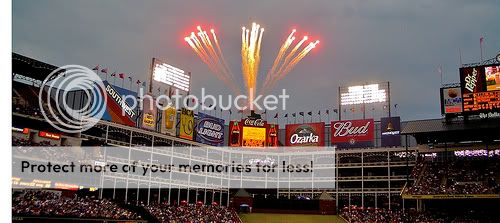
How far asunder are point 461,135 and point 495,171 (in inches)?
224

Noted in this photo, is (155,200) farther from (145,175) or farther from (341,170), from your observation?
(341,170)

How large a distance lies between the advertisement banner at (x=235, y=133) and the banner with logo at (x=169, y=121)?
8.73 m

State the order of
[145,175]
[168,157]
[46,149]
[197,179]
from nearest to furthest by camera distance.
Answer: [46,149], [145,175], [168,157], [197,179]

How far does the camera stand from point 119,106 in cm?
5850

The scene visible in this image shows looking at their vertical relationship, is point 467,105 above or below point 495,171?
above

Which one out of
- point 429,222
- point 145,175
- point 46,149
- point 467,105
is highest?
point 467,105

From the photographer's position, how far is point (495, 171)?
185 ft

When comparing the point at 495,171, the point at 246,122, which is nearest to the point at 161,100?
the point at 246,122

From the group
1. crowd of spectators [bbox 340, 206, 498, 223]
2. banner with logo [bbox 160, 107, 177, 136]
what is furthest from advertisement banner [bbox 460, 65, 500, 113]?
banner with logo [bbox 160, 107, 177, 136]

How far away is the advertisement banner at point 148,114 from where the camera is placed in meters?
60.9

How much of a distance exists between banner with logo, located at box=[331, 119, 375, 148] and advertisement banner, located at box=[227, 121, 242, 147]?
583 inches

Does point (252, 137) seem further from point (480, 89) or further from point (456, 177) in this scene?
point (480, 89)

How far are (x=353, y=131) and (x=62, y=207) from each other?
141 feet

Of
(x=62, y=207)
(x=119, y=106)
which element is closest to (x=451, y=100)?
(x=119, y=106)
